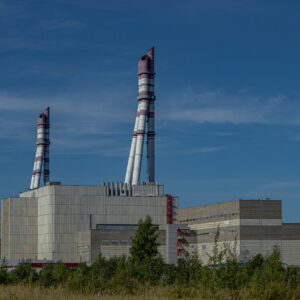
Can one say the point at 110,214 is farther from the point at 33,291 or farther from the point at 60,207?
the point at 33,291

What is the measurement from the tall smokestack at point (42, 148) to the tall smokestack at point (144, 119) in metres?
32.6

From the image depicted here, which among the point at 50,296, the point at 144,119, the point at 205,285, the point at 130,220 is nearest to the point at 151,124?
the point at 144,119

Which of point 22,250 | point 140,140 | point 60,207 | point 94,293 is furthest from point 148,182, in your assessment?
point 94,293

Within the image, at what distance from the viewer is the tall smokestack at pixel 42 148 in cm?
15275

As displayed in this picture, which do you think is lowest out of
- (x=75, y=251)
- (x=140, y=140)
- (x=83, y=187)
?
(x=75, y=251)

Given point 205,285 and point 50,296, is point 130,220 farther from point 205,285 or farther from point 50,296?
point 50,296

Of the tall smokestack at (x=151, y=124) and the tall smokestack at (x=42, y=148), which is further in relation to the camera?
the tall smokestack at (x=42, y=148)

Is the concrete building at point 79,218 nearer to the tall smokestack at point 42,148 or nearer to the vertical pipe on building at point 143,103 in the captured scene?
the vertical pipe on building at point 143,103

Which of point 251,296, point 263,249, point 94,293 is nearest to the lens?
point 251,296

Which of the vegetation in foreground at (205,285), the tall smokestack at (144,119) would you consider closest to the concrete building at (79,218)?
the tall smokestack at (144,119)

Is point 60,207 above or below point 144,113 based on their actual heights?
below

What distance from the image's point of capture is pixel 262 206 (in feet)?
383

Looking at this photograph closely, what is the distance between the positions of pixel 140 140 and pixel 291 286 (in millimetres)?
95463

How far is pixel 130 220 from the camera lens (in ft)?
397
